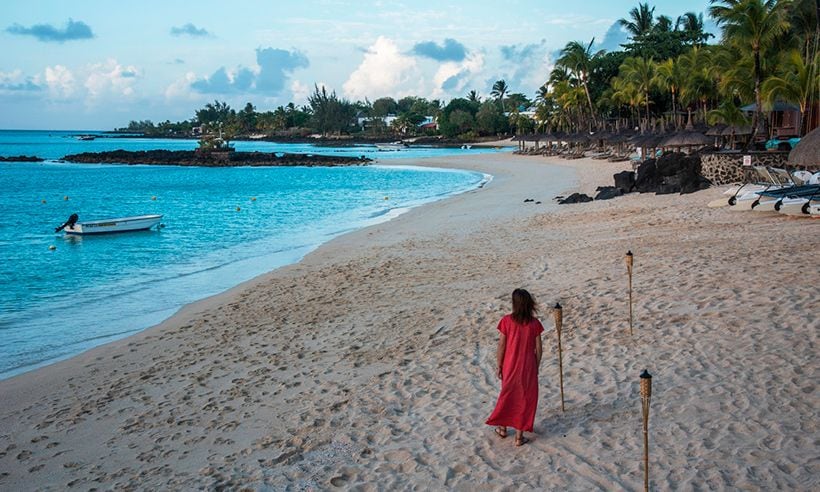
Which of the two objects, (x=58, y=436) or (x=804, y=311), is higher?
(x=804, y=311)

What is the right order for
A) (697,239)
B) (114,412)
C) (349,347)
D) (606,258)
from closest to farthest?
1. (114,412)
2. (349,347)
3. (606,258)
4. (697,239)

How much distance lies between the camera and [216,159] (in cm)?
8975

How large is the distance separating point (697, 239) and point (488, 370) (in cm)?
782

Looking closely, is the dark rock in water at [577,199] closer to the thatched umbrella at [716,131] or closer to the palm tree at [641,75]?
the thatched umbrella at [716,131]

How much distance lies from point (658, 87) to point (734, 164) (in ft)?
109

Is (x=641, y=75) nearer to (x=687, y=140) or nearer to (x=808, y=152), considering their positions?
(x=687, y=140)

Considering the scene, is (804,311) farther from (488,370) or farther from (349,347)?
(349,347)

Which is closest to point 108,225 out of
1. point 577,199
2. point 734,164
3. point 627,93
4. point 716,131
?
point 577,199

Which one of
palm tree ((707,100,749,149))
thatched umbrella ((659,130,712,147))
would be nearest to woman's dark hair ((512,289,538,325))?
thatched umbrella ((659,130,712,147))

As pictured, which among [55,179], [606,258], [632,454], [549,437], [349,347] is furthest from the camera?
[55,179]

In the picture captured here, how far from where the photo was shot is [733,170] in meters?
22.6

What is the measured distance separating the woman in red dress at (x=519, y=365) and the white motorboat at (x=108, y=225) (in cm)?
2521

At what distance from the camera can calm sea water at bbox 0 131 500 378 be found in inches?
531

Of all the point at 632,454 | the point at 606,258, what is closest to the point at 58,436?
the point at 632,454
